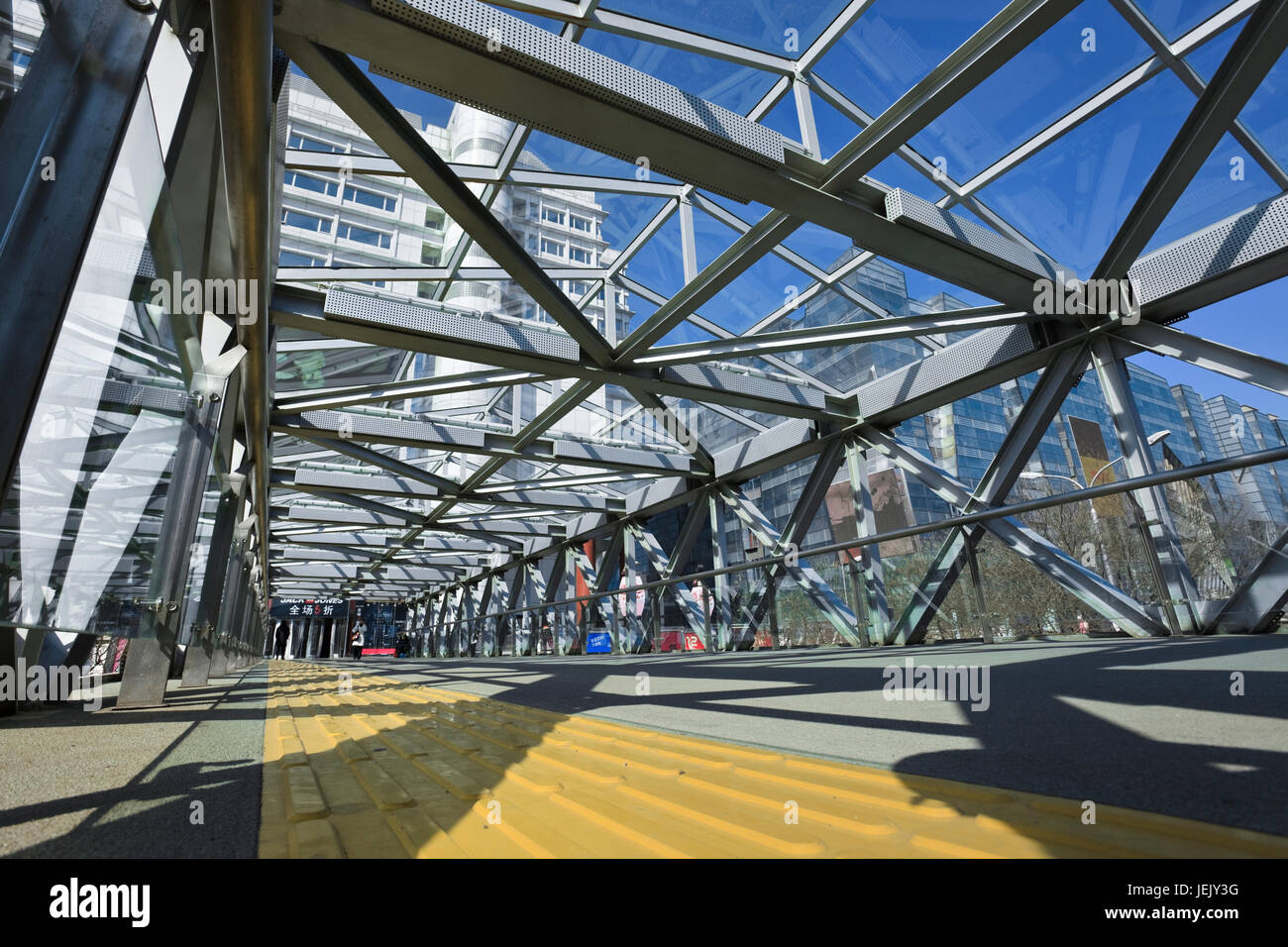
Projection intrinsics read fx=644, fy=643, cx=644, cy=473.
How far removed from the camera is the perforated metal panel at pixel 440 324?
8.23 m

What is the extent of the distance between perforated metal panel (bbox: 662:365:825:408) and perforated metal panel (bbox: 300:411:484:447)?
5035 millimetres

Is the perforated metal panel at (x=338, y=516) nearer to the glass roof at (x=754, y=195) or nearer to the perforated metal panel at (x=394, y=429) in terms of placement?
the perforated metal panel at (x=394, y=429)

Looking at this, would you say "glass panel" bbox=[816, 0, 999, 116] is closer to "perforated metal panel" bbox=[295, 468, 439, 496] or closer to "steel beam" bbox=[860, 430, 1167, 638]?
"steel beam" bbox=[860, 430, 1167, 638]

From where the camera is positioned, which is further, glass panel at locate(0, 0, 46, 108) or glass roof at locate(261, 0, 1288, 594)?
glass roof at locate(261, 0, 1288, 594)

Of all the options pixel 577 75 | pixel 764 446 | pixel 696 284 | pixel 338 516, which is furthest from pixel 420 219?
pixel 338 516

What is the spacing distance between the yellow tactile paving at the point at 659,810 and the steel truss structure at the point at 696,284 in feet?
5.25

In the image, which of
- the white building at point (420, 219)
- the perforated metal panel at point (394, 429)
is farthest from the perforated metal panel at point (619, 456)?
the white building at point (420, 219)

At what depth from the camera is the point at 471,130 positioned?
303 inches

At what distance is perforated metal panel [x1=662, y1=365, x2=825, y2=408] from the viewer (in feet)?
35.8

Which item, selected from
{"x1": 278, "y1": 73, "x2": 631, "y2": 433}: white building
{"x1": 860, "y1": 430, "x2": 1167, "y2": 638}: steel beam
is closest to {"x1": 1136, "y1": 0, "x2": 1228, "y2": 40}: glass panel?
{"x1": 860, "y1": 430, "x2": 1167, "y2": 638}: steel beam

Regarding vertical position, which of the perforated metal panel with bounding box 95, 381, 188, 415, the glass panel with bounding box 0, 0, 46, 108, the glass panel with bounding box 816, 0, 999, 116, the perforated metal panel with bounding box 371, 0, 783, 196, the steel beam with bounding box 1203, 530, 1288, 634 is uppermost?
the glass panel with bounding box 816, 0, 999, 116
